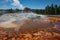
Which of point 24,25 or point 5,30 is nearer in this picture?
point 5,30

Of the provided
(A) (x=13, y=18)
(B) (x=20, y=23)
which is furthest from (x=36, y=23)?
(A) (x=13, y=18)

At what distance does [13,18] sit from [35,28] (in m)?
0.66

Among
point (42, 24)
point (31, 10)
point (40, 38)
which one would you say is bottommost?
point (40, 38)

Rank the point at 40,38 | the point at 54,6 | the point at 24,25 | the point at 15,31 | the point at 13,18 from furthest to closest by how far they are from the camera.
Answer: the point at 54,6, the point at 13,18, the point at 24,25, the point at 15,31, the point at 40,38

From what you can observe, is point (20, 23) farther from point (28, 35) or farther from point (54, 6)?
point (54, 6)

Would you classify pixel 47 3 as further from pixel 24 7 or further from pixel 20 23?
pixel 20 23

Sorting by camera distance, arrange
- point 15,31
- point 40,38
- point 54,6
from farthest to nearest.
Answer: point 54,6 < point 15,31 < point 40,38

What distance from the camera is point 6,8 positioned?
2766 mm

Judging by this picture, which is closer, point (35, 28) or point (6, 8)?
point (35, 28)

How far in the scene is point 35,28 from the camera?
7.35 feet

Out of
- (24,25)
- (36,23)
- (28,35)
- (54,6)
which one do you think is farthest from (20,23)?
(54,6)

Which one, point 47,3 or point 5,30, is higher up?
point 47,3

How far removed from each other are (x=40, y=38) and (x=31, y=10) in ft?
3.41

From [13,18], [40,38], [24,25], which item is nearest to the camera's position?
[40,38]
